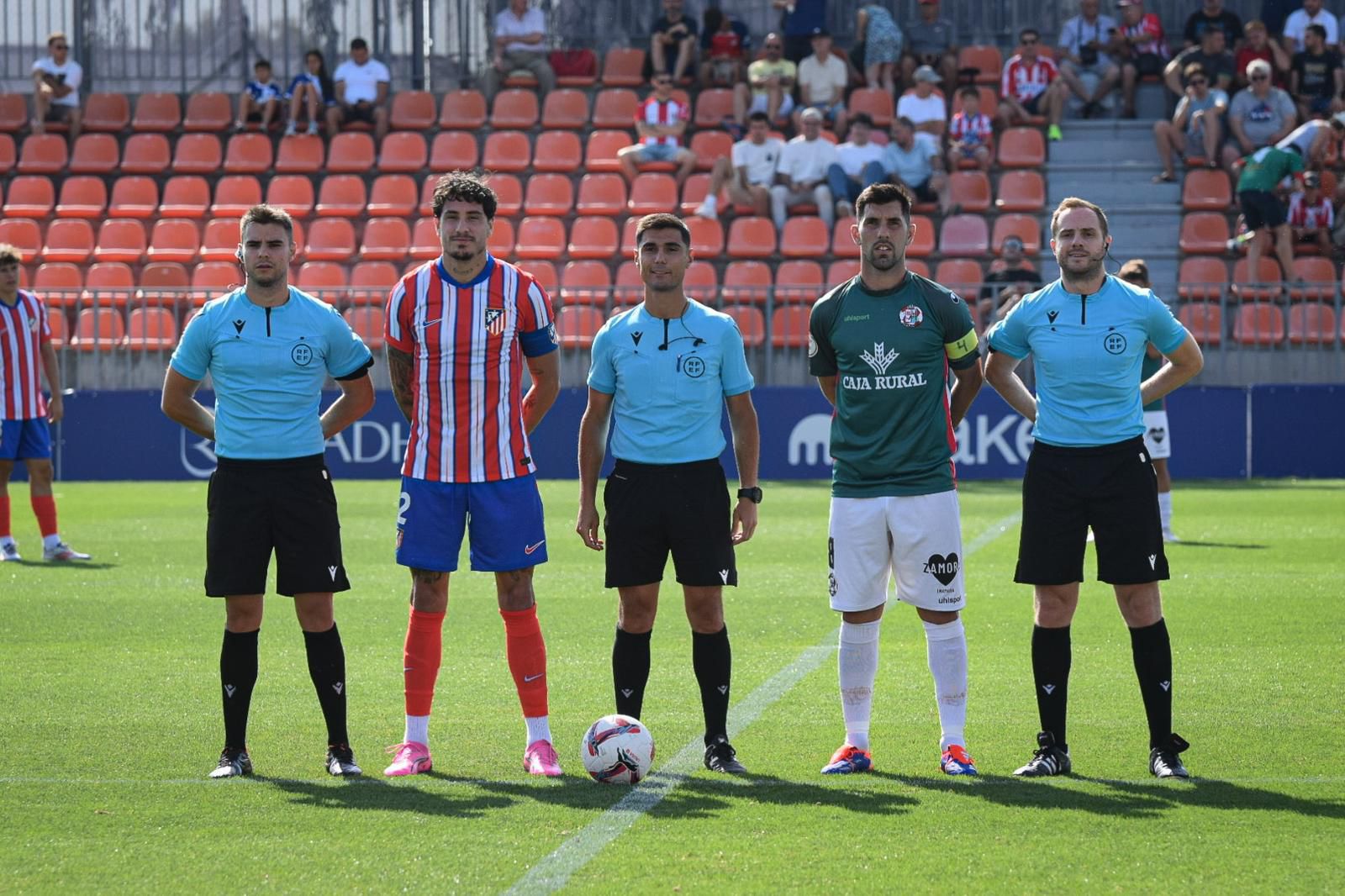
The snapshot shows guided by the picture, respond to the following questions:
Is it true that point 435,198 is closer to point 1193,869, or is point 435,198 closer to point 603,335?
point 603,335

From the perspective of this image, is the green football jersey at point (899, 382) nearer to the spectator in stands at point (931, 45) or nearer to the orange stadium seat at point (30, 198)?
the spectator in stands at point (931, 45)

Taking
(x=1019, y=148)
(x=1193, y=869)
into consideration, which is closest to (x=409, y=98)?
(x=1019, y=148)

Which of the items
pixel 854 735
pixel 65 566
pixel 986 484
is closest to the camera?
pixel 854 735

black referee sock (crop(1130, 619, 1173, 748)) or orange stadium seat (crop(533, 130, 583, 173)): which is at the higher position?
orange stadium seat (crop(533, 130, 583, 173))

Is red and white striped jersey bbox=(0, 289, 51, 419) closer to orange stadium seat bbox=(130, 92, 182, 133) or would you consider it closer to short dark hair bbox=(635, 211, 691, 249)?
short dark hair bbox=(635, 211, 691, 249)

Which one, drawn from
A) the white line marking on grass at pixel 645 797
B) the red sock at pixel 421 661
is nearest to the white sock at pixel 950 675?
the white line marking on grass at pixel 645 797

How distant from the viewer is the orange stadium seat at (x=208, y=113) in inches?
997

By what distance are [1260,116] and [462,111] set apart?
1100 cm

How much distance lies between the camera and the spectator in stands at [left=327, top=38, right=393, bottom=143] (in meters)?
24.6

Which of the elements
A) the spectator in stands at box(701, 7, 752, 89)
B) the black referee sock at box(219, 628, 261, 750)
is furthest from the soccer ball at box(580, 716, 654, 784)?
the spectator in stands at box(701, 7, 752, 89)

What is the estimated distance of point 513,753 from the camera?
6.22m

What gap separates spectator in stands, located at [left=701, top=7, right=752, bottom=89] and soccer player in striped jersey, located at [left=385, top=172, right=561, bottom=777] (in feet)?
60.9

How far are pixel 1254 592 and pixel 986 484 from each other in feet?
27.1

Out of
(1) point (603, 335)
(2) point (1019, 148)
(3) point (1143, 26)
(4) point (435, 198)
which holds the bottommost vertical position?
(1) point (603, 335)
